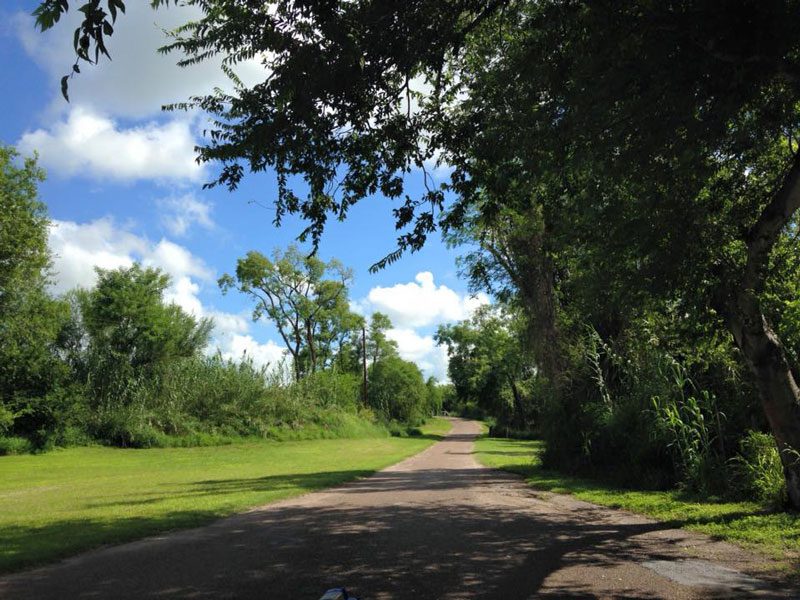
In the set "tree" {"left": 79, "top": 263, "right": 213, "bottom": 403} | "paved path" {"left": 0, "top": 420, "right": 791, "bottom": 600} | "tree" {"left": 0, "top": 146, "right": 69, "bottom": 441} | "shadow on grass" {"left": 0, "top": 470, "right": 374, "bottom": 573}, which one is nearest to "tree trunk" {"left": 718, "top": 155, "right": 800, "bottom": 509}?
"paved path" {"left": 0, "top": 420, "right": 791, "bottom": 600}

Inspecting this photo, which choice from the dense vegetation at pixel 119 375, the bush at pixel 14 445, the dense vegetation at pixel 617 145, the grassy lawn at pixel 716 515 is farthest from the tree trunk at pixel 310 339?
the dense vegetation at pixel 617 145

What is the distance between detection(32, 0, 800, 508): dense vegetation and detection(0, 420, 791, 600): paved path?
3129mm

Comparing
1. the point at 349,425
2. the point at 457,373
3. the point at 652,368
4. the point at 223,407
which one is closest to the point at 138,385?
the point at 223,407

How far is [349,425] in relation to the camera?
1949 inches

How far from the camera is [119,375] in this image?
37.5 meters

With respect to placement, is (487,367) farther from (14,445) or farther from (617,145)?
(617,145)

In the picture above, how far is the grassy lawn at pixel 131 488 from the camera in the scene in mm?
8719

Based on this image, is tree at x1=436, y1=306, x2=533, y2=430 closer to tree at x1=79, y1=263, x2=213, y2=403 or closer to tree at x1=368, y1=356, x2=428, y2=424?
tree at x1=368, y1=356, x2=428, y2=424

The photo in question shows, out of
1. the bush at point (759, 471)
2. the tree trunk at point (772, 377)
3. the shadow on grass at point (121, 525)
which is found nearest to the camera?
the shadow on grass at point (121, 525)

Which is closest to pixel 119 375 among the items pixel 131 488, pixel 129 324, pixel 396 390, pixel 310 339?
pixel 129 324

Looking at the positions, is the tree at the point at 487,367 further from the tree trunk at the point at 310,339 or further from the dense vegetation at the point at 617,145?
the dense vegetation at the point at 617,145

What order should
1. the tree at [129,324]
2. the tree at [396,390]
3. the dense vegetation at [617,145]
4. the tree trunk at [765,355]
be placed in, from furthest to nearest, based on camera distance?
the tree at [396,390]
the tree at [129,324]
the tree trunk at [765,355]
the dense vegetation at [617,145]

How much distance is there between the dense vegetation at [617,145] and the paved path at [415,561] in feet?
10.3

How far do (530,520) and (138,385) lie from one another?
109 feet
